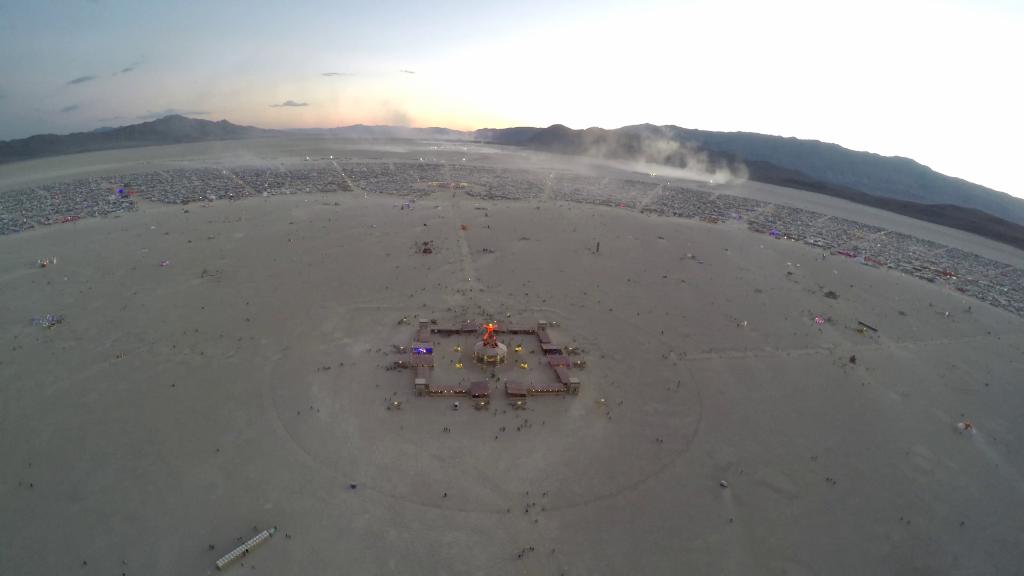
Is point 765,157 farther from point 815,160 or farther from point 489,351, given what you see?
point 489,351

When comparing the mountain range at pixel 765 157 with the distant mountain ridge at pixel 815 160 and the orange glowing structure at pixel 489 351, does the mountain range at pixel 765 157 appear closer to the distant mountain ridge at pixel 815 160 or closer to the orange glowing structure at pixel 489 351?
the distant mountain ridge at pixel 815 160

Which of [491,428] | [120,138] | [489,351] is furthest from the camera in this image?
[120,138]

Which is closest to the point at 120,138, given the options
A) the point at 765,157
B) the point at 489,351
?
the point at 489,351

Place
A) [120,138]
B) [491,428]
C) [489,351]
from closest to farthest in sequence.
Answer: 1. [491,428]
2. [489,351]
3. [120,138]

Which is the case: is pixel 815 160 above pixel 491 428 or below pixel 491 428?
above

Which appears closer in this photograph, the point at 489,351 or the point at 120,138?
the point at 489,351

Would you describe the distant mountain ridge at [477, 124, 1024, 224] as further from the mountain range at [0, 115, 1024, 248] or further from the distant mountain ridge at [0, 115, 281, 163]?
the distant mountain ridge at [0, 115, 281, 163]
